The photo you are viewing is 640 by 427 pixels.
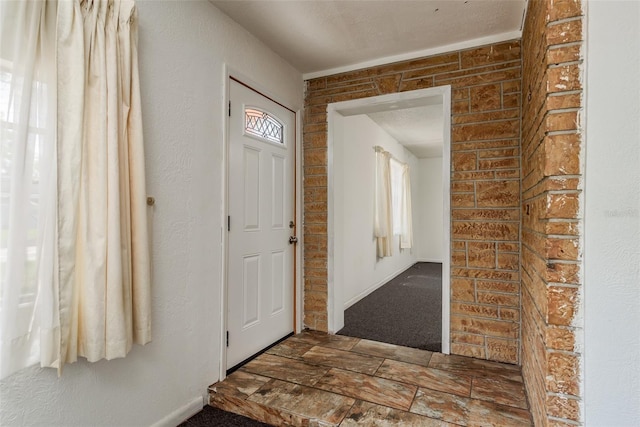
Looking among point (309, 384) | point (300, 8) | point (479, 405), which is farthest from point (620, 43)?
point (309, 384)

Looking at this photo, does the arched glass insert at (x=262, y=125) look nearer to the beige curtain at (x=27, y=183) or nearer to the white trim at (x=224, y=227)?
the white trim at (x=224, y=227)

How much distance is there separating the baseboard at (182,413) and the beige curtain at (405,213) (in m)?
4.92

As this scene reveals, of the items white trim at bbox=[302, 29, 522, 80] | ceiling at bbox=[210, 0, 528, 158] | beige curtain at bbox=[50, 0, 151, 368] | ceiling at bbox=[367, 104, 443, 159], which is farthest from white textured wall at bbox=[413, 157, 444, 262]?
beige curtain at bbox=[50, 0, 151, 368]

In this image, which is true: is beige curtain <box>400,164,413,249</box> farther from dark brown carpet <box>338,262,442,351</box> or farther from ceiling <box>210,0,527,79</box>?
ceiling <box>210,0,527,79</box>

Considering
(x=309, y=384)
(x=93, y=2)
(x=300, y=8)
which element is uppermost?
(x=300, y=8)

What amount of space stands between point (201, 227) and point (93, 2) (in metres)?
1.20

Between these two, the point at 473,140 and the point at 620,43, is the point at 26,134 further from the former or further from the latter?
the point at 473,140

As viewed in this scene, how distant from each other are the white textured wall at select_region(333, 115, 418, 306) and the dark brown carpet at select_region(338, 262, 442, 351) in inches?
8.2

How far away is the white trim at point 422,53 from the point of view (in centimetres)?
244

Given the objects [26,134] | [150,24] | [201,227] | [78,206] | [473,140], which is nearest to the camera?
[26,134]

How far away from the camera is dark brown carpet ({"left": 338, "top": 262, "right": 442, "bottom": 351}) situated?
9.72 feet

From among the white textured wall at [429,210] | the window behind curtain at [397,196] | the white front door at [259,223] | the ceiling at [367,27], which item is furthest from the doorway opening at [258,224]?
the white textured wall at [429,210]

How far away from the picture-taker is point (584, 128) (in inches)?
49.4

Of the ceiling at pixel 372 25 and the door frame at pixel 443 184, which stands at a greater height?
the ceiling at pixel 372 25
